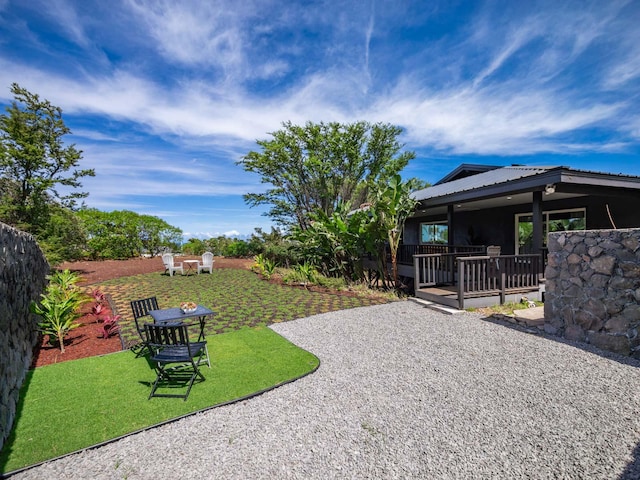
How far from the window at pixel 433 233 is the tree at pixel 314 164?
3.83 metres

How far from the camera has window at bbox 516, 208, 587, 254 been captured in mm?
9875

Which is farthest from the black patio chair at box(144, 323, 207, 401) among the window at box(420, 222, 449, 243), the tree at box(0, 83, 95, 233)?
the window at box(420, 222, 449, 243)

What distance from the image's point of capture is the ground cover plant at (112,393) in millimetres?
2658

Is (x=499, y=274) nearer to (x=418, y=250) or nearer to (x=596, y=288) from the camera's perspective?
(x=596, y=288)

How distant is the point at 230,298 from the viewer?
28.6 feet

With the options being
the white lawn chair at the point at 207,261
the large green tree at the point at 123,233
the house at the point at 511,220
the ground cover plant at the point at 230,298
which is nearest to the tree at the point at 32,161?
the ground cover plant at the point at 230,298

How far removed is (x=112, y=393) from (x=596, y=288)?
279 inches

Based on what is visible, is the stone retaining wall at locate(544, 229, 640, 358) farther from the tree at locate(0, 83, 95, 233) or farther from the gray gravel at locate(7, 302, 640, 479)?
the tree at locate(0, 83, 95, 233)

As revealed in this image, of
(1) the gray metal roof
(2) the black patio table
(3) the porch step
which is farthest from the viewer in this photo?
(1) the gray metal roof

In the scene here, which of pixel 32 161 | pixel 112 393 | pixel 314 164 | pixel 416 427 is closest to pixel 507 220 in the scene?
pixel 314 164

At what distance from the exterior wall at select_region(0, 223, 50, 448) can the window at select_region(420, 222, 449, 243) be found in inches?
616

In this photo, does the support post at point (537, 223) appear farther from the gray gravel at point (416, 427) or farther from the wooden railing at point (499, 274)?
the gray gravel at point (416, 427)

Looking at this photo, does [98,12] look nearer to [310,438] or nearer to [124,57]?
[124,57]

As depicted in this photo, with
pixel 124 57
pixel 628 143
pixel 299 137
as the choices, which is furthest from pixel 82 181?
pixel 628 143
